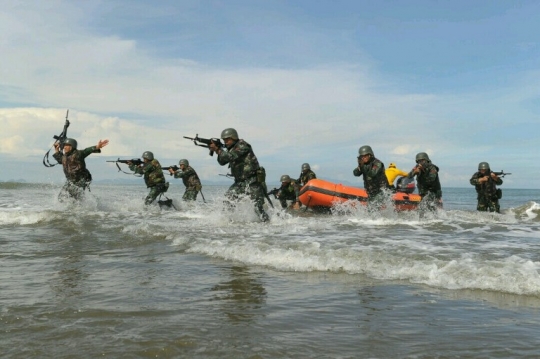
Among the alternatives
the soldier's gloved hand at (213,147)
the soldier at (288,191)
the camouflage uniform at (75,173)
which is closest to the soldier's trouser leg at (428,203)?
the soldier at (288,191)

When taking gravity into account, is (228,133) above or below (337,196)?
above

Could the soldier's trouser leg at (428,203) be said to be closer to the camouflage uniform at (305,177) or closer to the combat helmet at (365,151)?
the combat helmet at (365,151)

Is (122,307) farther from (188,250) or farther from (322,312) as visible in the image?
(188,250)

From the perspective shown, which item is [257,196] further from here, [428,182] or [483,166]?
[483,166]

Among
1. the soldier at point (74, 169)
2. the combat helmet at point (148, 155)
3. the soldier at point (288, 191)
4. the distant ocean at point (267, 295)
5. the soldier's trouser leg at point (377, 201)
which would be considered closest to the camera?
the distant ocean at point (267, 295)

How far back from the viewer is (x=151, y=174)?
567 inches

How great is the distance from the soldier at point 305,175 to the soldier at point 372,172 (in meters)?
5.15

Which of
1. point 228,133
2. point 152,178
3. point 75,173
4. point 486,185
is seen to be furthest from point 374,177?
point 75,173

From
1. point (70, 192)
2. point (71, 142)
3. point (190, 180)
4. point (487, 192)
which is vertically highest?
point (71, 142)

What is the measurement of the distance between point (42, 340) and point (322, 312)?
1.83 meters

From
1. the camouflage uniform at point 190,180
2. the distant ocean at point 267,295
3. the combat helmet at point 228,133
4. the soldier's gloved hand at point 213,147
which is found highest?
the combat helmet at point 228,133

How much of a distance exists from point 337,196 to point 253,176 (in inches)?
175

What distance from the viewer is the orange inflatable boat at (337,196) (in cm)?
1320

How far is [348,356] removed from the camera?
8.38ft
